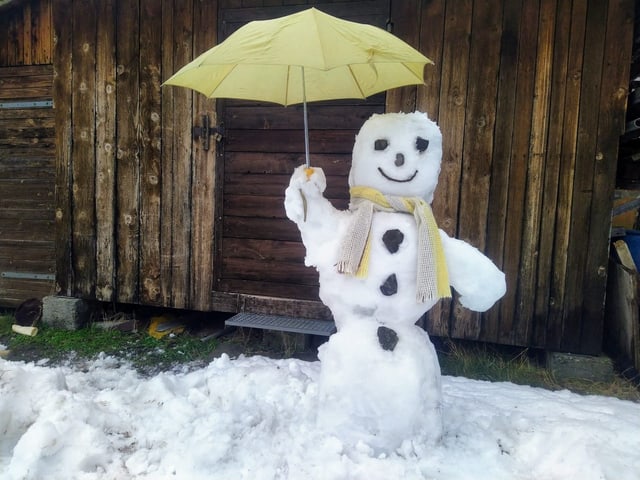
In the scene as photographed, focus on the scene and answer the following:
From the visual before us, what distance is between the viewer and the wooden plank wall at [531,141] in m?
3.30

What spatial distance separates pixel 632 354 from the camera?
3.38 meters

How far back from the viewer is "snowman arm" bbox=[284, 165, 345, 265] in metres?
2.32

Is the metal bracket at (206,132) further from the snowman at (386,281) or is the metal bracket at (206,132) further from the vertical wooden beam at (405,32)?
the snowman at (386,281)

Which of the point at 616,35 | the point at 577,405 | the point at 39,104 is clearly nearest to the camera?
the point at 577,405

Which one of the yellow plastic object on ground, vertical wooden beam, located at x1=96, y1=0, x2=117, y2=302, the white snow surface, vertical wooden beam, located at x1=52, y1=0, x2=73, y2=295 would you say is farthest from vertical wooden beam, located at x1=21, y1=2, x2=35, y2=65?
the white snow surface

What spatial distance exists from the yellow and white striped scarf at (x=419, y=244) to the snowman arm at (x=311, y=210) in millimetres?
141

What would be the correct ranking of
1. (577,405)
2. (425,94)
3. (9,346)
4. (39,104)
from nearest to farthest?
(577,405) → (425,94) → (9,346) → (39,104)

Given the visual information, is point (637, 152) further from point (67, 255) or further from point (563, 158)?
point (67, 255)

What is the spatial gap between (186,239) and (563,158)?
3.01 m

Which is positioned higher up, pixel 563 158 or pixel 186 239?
pixel 563 158

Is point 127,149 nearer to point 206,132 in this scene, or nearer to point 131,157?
point 131,157

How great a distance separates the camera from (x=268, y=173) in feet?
12.9

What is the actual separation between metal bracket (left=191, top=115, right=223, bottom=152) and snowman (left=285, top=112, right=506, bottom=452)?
73.6 inches

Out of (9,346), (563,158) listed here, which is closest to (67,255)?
(9,346)
